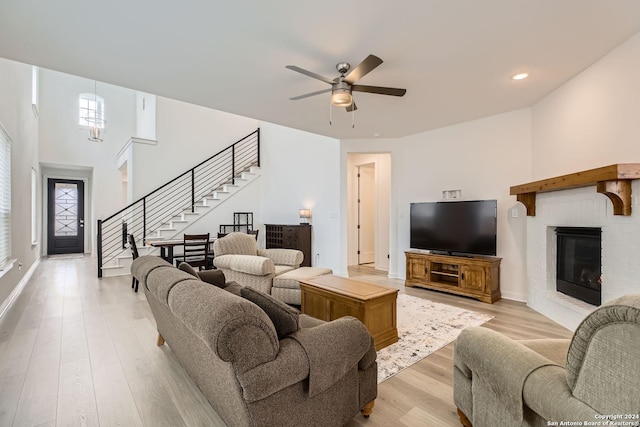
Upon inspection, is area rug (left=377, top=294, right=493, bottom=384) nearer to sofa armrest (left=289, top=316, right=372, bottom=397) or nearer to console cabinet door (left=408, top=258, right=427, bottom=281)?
console cabinet door (left=408, top=258, right=427, bottom=281)

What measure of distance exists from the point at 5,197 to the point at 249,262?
3.43m

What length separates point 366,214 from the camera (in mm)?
7688

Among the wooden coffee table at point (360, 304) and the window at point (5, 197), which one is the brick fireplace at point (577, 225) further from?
the window at point (5, 197)

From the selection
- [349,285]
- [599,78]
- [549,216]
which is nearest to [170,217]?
[349,285]

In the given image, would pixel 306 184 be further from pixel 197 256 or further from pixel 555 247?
pixel 555 247

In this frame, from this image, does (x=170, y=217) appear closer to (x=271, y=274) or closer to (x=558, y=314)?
(x=271, y=274)

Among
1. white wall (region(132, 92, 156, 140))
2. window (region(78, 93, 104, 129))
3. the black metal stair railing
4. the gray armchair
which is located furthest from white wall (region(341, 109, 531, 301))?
window (region(78, 93, 104, 129))

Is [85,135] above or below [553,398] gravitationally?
above

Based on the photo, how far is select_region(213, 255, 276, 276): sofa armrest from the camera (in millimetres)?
3809

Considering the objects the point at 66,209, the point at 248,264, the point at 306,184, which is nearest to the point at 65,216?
the point at 66,209

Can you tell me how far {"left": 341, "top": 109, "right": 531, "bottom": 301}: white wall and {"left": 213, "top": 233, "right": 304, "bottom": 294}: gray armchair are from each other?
225 cm

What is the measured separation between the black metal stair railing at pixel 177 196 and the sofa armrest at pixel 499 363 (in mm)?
7022

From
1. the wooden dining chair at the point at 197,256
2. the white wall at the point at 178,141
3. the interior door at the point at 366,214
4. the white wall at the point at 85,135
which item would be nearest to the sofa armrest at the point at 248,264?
the wooden dining chair at the point at 197,256

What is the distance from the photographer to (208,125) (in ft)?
27.8
